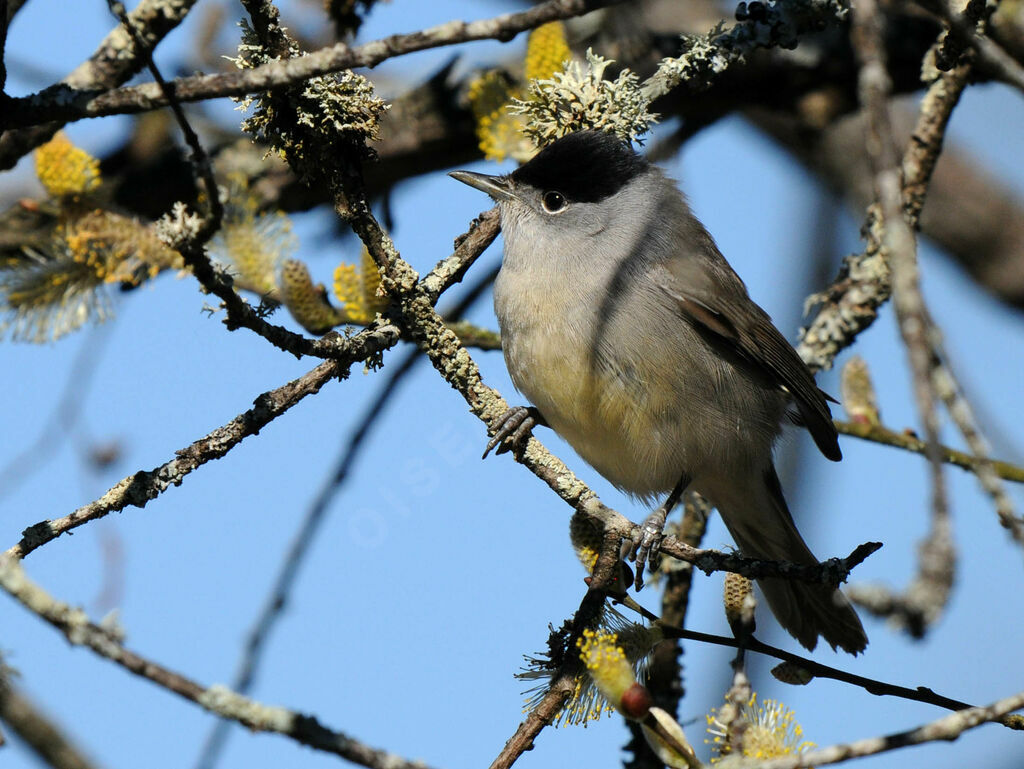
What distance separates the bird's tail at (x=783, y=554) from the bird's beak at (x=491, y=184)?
58.5 inches

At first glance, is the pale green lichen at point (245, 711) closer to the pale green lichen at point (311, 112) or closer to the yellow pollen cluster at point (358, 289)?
the pale green lichen at point (311, 112)

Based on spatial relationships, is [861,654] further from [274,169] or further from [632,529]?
[274,169]

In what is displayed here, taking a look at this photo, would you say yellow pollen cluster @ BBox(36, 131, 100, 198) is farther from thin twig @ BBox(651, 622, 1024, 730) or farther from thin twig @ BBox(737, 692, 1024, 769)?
thin twig @ BBox(737, 692, 1024, 769)

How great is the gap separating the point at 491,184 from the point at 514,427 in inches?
47.1

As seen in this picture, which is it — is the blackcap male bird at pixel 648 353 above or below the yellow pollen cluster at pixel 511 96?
below

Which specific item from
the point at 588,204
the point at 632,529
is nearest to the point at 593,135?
the point at 588,204

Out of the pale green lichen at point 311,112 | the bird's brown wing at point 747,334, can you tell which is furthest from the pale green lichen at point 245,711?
the bird's brown wing at point 747,334

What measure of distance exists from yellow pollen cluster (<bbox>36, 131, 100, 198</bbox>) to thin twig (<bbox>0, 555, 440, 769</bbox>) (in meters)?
2.43

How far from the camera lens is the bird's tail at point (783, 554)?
4371mm

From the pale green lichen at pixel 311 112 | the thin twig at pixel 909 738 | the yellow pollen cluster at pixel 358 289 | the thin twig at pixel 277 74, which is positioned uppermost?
the yellow pollen cluster at pixel 358 289

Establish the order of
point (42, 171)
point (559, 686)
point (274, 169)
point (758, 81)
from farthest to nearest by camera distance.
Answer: point (758, 81)
point (274, 169)
point (42, 171)
point (559, 686)

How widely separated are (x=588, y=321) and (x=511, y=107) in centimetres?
85

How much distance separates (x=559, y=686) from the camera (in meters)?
2.63

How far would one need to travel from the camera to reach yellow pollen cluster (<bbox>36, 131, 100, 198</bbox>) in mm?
3891
